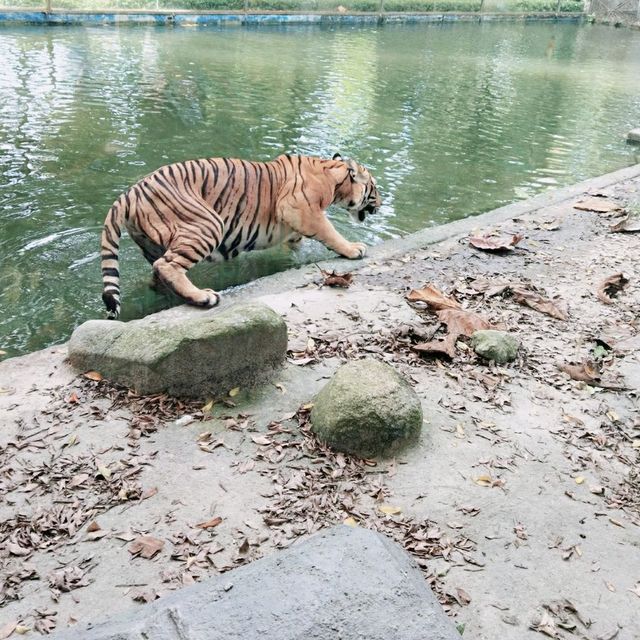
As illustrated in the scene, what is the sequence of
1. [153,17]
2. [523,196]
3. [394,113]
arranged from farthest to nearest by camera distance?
[153,17]
[394,113]
[523,196]

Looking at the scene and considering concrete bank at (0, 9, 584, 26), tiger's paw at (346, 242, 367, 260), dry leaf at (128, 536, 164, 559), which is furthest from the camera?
concrete bank at (0, 9, 584, 26)

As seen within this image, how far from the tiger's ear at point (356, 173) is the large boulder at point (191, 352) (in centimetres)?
242

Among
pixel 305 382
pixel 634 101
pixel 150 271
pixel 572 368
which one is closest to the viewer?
pixel 305 382

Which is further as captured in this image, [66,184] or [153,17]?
[153,17]

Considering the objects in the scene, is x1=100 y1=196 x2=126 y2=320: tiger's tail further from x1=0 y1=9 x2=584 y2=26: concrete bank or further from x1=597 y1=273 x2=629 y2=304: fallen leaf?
x1=0 y1=9 x2=584 y2=26: concrete bank

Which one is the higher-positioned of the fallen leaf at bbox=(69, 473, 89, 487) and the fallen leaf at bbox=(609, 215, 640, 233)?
the fallen leaf at bbox=(609, 215, 640, 233)

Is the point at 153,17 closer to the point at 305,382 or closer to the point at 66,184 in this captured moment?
the point at 66,184

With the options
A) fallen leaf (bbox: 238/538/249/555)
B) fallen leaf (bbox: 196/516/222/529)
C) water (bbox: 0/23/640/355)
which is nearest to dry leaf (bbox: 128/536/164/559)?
fallen leaf (bbox: 196/516/222/529)

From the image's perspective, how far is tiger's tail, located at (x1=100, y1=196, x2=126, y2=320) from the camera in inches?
178

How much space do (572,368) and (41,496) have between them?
286cm

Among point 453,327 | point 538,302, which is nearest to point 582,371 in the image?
point 453,327

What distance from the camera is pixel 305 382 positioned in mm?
3877

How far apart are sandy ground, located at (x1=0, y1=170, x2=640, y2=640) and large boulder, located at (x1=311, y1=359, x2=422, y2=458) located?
81 mm

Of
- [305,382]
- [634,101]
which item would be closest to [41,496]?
[305,382]
